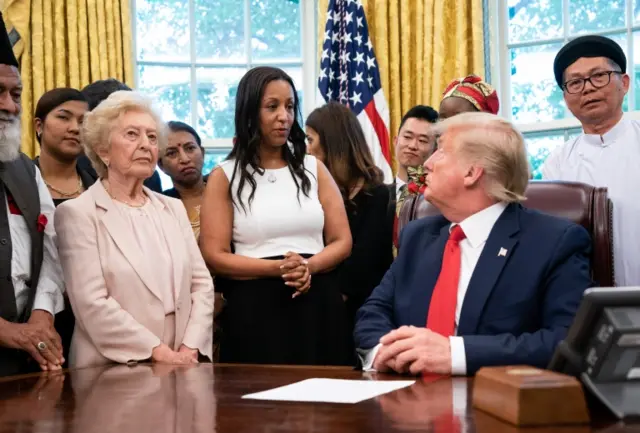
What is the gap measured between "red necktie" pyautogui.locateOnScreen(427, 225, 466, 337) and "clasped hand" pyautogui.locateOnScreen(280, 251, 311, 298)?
3.08ft

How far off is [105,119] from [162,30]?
349 cm

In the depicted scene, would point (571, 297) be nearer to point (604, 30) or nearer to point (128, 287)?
point (128, 287)

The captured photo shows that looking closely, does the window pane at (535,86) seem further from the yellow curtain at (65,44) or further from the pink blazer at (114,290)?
the pink blazer at (114,290)

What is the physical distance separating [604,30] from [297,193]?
11.5ft

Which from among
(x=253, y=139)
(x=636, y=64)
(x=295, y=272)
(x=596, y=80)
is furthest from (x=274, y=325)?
(x=636, y=64)

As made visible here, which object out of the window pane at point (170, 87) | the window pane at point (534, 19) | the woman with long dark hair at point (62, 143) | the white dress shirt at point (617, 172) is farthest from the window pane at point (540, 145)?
the woman with long dark hair at point (62, 143)

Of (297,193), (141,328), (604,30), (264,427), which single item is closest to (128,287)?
(141,328)

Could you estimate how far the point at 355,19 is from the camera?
5945mm

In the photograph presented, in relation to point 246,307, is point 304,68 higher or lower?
higher

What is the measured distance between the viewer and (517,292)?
211cm

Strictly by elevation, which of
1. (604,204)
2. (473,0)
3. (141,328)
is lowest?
(141,328)

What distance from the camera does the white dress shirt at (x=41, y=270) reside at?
2764 mm

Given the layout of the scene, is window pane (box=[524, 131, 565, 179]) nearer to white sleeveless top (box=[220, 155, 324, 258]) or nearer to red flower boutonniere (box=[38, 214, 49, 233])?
white sleeveless top (box=[220, 155, 324, 258])

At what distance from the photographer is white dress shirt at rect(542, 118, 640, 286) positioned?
300 centimetres
